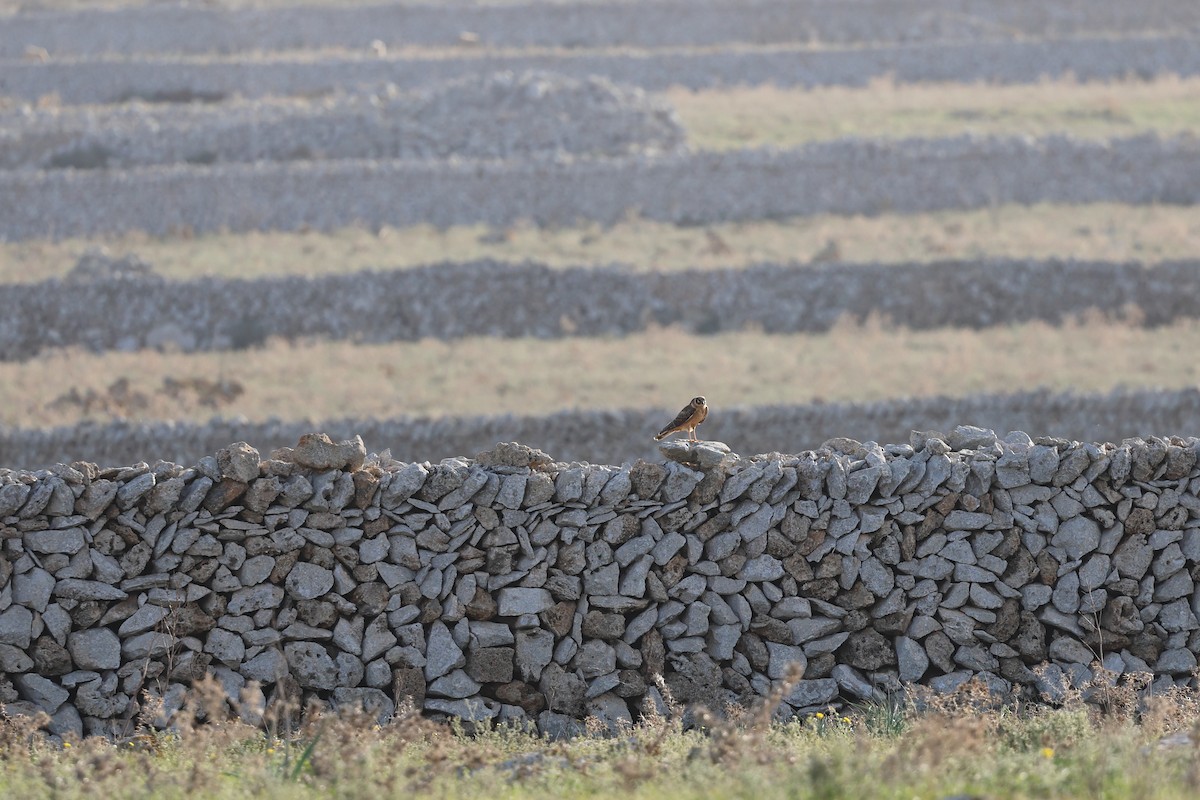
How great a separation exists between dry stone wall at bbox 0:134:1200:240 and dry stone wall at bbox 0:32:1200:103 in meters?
12.4

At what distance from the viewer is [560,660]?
905 centimetres

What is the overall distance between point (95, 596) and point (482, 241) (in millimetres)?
20024

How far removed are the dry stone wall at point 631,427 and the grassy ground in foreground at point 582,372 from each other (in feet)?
2.17

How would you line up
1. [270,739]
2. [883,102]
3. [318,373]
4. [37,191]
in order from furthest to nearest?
[883,102] < [37,191] < [318,373] < [270,739]

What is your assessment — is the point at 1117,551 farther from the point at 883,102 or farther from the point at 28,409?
the point at 883,102

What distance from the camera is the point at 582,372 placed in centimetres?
2141

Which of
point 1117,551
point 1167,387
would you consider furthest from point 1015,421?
point 1117,551

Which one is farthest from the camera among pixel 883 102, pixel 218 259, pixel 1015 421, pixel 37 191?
pixel 883 102

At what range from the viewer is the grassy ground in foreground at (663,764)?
6383mm

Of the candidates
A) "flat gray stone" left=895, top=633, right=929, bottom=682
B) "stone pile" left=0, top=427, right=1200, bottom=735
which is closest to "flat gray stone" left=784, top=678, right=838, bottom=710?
"stone pile" left=0, top=427, right=1200, bottom=735

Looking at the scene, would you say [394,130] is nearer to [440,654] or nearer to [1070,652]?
[440,654]

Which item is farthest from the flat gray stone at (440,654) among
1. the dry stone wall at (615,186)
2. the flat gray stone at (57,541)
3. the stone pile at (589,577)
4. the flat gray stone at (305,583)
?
the dry stone wall at (615,186)

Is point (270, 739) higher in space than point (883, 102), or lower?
lower

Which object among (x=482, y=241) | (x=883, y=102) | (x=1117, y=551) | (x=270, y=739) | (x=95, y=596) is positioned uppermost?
(x=883, y=102)
